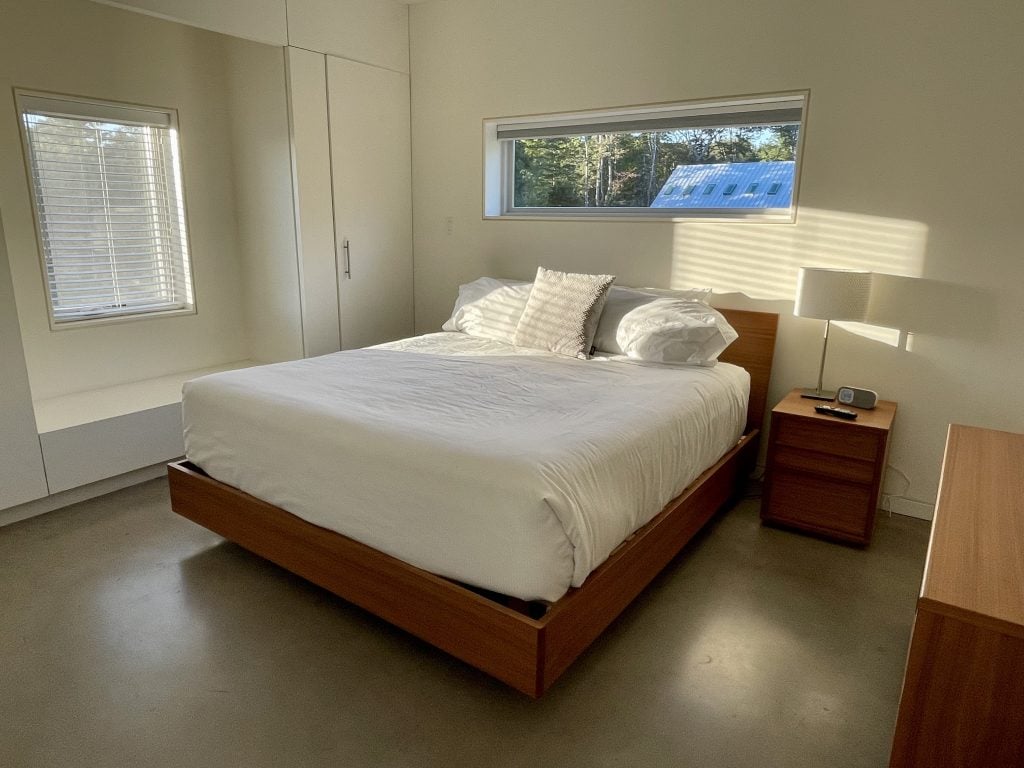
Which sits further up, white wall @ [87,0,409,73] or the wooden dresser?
white wall @ [87,0,409,73]

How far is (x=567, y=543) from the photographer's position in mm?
1667

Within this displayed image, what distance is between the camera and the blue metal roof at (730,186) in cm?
321

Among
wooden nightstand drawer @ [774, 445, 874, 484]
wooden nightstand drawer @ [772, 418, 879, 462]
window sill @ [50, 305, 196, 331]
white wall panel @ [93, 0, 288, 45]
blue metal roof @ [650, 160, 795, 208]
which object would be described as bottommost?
wooden nightstand drawer @ [774, 445, 874, 484]

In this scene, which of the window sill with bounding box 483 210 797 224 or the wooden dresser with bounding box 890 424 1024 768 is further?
the window sill with bounding box 483 210 797 224

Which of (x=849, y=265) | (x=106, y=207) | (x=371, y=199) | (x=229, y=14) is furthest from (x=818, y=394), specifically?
(x=106, y=207)

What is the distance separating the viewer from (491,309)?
3549 mm

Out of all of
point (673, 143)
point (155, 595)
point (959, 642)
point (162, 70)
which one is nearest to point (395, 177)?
point (162, 70)

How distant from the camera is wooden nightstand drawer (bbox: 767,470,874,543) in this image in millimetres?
2654

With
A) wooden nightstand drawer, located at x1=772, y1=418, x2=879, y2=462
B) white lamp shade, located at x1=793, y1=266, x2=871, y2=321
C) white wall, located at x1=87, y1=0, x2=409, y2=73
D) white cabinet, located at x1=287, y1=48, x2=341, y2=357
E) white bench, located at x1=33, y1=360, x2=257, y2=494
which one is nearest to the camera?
wooden nightstand drawer, located at x1=772, y1=418, x2=879, y2=462

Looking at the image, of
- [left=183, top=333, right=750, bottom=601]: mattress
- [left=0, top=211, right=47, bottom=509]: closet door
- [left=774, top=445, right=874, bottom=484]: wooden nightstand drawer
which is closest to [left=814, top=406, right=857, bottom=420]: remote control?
[left=774, top=445, right=874, bottom=484]: wooden nightstand drawer

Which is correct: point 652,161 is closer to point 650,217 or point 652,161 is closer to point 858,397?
point 650,217

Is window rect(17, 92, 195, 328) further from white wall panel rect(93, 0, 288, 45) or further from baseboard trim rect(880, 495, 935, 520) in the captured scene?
baseboard trim rect(880, 495, 935, 520)

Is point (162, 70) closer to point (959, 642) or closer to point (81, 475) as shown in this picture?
point (81, 475)

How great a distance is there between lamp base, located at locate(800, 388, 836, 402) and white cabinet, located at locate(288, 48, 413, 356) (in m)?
2.63
